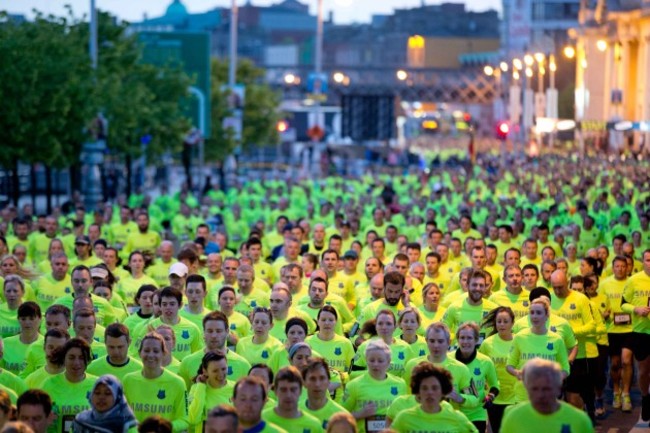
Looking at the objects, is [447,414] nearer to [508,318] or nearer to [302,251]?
[508,318]

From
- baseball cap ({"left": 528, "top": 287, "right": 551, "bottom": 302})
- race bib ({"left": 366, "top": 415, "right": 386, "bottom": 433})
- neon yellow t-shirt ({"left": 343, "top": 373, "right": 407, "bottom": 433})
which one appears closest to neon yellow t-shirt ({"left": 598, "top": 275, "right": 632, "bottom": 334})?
baseball cap ({"left": 528, "top": 287, "right": 551, "bottom": 302})

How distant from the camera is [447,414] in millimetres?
10727

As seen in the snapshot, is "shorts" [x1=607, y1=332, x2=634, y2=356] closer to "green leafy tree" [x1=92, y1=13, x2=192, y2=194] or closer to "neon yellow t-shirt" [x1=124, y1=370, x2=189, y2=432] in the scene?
"neon yellow t-shirt" [x1=124, y1=370, x2=189, y2=432]

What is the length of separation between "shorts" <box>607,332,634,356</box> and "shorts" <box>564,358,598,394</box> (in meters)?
1.25

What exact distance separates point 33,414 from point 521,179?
3636 cm

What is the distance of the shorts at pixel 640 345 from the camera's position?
59.6ft

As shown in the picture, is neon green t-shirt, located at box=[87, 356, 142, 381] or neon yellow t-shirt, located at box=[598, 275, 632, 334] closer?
neon green t-shirt, located at box=[87, 356, 142, 381]

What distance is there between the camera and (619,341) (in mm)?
18375

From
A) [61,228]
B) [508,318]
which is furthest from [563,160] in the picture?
[508,318]

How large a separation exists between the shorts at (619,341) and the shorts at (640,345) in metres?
0.04

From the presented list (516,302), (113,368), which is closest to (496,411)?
(516,302)

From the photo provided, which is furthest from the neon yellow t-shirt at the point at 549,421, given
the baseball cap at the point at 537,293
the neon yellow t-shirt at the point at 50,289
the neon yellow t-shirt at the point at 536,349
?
the neon yellow t-shirt at the point at 50,289

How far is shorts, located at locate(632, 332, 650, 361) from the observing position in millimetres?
18156

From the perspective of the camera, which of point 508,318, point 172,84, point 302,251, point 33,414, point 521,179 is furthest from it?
point 172,84
